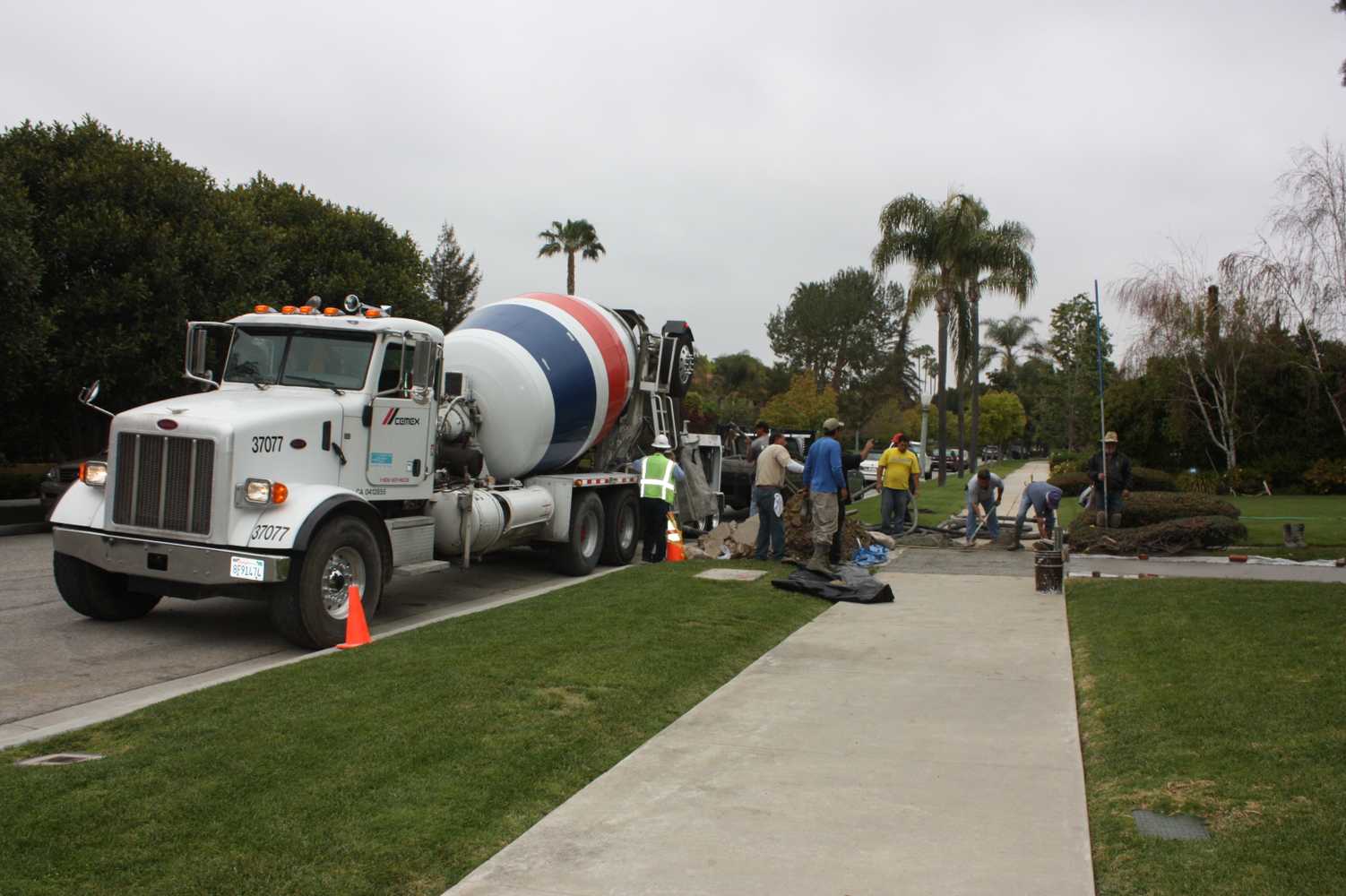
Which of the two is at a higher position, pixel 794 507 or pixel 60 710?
pixel 794 507

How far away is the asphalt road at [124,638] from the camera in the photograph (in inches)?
306

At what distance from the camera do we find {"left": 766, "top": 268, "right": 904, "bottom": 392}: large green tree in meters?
91.4

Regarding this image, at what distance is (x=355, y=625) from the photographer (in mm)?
9070

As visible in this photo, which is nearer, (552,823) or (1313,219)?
(552,823)

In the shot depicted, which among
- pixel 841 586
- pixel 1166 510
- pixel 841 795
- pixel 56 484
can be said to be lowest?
pixel 841 795

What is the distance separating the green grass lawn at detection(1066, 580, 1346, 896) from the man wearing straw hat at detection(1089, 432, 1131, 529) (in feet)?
17.4

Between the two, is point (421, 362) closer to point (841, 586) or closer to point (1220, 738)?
point (841, 586)

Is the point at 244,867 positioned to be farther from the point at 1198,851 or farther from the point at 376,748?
the point at 1198,851

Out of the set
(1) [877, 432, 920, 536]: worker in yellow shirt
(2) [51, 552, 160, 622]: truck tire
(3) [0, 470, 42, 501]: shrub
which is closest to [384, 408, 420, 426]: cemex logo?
(2) [51, 552, 160, 622]: truck tire

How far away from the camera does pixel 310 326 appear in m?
10.5

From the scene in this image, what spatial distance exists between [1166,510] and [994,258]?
18.9 m

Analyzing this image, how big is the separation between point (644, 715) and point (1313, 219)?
1005 inches

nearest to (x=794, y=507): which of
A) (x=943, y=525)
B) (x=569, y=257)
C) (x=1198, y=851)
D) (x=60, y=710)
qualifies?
(x=943, y=525)

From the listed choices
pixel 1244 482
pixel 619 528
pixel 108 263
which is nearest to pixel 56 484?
pixel 108 263
